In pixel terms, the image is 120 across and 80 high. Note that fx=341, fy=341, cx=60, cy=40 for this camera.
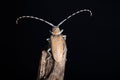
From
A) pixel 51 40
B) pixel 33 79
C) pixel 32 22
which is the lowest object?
pixel 33 79

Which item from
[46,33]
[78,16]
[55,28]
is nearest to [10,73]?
[46,33]

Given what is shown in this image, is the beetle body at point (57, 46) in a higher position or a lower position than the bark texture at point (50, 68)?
higher

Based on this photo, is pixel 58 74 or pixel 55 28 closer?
pixel 58 74

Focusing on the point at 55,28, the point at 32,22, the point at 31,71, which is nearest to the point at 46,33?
the point at 32,22

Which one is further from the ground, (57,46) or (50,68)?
(57,46)

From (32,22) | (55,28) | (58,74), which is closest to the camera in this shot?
(58,74)

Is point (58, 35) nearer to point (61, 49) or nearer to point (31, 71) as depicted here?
point (61, 49)

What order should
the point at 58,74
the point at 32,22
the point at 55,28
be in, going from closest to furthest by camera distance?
the point at 58,74
the point at 55,28
the point at 32,22

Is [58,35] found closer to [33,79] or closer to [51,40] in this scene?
[51,40]

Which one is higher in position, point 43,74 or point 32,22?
point 32,22

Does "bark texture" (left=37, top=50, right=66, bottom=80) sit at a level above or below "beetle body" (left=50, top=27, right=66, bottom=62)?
below
